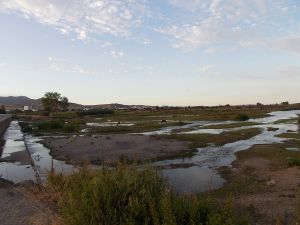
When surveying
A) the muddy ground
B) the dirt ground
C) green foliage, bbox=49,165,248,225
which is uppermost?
green foliage, bbox=49,165,248,225

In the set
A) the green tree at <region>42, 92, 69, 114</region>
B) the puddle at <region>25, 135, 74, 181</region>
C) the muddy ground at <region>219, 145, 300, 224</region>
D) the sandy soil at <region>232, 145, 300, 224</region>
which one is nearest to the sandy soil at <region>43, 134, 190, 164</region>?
the puddle at <region>25, 135, 74, 181</region>

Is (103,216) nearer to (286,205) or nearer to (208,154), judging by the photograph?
(286,205)

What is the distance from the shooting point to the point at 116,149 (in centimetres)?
3650

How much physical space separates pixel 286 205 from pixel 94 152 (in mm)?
22117

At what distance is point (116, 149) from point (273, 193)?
67.5ft

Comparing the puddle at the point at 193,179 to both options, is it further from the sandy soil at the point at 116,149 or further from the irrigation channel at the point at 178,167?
the sandy soil at the point at 116,149

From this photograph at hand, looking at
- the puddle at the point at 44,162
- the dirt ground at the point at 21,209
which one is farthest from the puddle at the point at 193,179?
the dirt ground at the point at 21,209

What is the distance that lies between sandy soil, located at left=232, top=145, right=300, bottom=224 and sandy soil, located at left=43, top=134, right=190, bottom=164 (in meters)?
8.54

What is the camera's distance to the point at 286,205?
15477mm

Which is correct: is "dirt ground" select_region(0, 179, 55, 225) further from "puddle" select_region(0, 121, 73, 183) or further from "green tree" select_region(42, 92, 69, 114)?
"green tree" select_region(42, 92, 69, 114)

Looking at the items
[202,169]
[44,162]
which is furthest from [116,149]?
[202,169]

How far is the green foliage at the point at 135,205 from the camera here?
7.88 meters

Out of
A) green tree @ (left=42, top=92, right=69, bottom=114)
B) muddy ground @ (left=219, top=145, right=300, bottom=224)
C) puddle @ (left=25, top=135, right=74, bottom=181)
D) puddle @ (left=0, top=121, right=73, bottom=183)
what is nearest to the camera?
muddy ground @ (left=219, top=145, right=300, bottom=224)

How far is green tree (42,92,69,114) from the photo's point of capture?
155 metres
